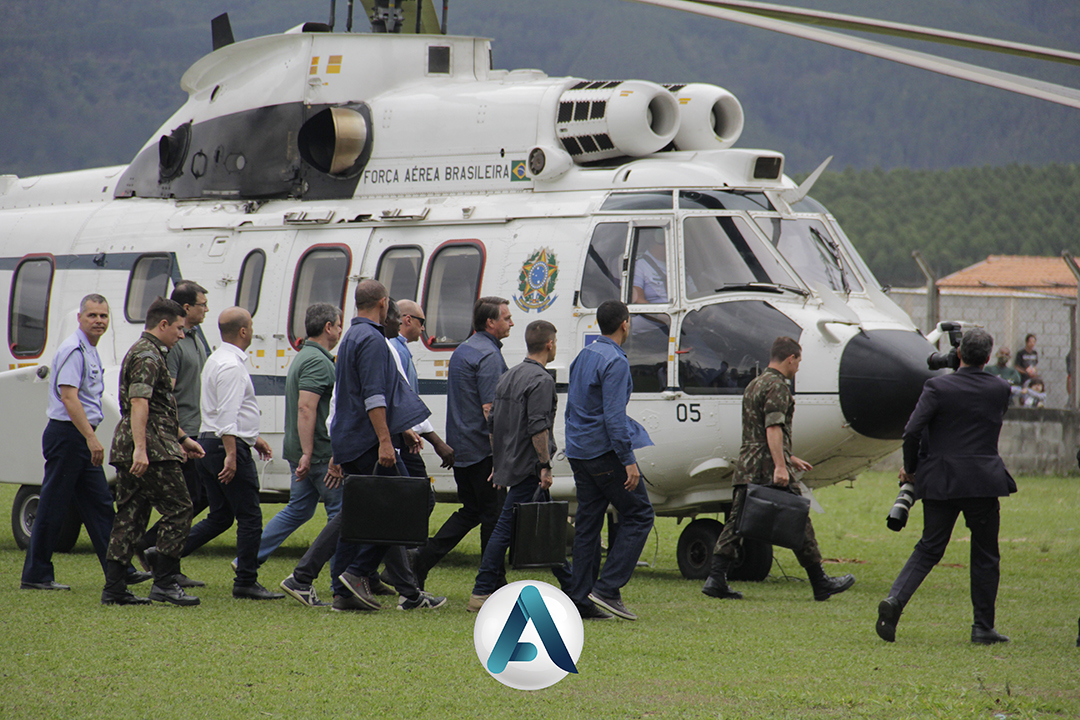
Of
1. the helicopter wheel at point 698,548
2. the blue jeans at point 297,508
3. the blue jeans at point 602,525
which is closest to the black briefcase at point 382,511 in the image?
the blue jeans at point 602,525

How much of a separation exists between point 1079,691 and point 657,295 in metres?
4.31

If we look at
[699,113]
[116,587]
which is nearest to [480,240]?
[699,113]

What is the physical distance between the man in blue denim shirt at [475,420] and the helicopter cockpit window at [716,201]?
1941mm

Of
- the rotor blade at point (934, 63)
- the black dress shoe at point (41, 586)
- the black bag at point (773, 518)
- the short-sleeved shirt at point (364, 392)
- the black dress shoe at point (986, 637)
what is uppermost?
the rotor blade at point (934, 63)

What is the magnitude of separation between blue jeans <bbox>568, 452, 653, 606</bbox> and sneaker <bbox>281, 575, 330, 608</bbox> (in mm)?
1624

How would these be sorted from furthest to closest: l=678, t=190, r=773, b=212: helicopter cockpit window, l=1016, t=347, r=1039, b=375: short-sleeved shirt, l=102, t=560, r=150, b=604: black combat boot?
1. l=1016, t=347, r=1039, b=375: short-sleeved shirt
2. l=678, t=190, r=773, b=212: helicopter cockpit window
3. l=102, t=560, r=150, b=604: black combat boot

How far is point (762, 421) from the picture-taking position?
8656mm

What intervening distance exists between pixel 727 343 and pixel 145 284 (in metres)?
5.59


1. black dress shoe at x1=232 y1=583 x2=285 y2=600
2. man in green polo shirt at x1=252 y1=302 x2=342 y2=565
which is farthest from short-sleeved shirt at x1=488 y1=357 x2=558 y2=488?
black dress shoe at x1=232 y1=583 x2=285 y2=600

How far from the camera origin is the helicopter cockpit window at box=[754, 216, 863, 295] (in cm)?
950

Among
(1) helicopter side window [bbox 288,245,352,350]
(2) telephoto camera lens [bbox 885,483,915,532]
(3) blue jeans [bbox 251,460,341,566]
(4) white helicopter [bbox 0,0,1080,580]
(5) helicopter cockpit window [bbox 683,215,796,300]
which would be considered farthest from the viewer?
(1) helicopter side window [bbox 288,245,352,350]

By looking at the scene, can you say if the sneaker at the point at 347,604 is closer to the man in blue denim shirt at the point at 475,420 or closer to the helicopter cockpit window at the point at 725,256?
the man in blue denim shirt at the point at 475,420

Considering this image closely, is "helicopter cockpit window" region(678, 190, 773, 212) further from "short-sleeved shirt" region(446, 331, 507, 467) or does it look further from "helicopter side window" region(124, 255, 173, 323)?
"helicopter side window" region(124, 255, 173, 323)

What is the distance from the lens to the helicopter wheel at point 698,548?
9789 mm
